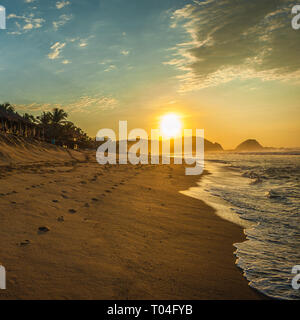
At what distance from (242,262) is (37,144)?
24.3 metres

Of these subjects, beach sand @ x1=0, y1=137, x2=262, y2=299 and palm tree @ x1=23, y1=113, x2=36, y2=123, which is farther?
palm tree @ x1=23, y1=113, x2=36, y2=123

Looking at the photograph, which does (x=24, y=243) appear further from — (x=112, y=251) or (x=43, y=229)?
(x=112, y=251)

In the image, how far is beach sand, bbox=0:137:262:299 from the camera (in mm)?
2391

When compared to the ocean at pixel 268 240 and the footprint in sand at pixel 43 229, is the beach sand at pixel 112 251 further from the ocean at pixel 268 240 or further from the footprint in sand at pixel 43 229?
the ocean at pixel 268 240

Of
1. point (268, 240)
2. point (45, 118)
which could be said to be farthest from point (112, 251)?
point (45, 118)

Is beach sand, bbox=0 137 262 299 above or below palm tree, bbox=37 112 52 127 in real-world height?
below

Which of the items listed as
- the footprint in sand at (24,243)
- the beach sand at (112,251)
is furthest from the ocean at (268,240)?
the footprint in sand at (24,243)

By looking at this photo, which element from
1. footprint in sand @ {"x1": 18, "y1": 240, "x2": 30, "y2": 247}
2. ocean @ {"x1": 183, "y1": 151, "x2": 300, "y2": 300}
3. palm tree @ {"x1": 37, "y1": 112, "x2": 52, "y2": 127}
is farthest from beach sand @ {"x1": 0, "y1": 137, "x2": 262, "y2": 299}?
palm tree @ {"x1": 37, "y1": 112, "x2": 52, "y2": 127}

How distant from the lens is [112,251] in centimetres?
324

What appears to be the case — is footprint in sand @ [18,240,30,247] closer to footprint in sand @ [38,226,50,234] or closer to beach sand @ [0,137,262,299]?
beach sand @ [0,137,262,299]

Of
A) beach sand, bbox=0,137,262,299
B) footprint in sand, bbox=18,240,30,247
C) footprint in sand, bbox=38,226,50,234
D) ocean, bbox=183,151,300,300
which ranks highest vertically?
footprint in sand, bbox=38,226,50,234

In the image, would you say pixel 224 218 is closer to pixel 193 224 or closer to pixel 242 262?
pixel 193 224
